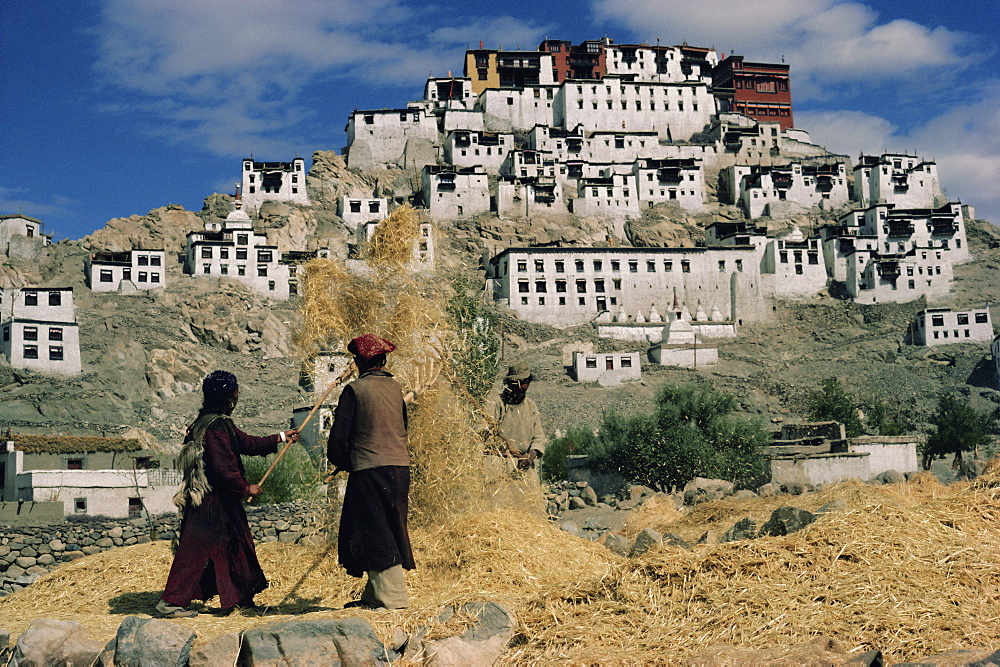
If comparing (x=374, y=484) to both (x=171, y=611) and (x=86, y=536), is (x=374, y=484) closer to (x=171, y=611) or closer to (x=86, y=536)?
(x=171, y=611)

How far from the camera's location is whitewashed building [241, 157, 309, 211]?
83375 mm

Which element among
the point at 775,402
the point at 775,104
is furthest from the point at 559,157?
the point at 775,402

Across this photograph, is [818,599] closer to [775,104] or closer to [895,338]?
[895,338]

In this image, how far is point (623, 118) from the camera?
9544 cm

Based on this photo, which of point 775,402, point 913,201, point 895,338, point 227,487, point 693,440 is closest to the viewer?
point 227,487

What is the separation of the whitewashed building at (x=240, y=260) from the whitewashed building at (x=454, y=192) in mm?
16009

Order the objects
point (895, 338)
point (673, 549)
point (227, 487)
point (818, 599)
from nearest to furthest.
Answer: point (818, 599), point (673, 549), point (227, 487), point (895, 338)

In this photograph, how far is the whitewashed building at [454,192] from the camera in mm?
83562

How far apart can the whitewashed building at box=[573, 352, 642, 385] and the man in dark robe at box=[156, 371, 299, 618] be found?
56.1 meters

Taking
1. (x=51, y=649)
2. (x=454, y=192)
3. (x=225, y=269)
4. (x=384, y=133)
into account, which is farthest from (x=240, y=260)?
(x=51, y=649)

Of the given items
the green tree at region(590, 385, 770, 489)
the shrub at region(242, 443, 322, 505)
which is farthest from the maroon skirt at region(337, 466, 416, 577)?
the shrub at region(242, 443, 322, 505)

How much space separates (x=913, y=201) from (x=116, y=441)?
7974cm

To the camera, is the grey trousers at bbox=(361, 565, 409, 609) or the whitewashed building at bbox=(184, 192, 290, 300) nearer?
the grey trousers at bbox=(361, 565, 409, 609)

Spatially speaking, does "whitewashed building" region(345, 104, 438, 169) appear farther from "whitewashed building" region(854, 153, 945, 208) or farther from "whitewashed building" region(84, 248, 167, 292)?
"whitewashed building" region(854, 153, 945, 208)
